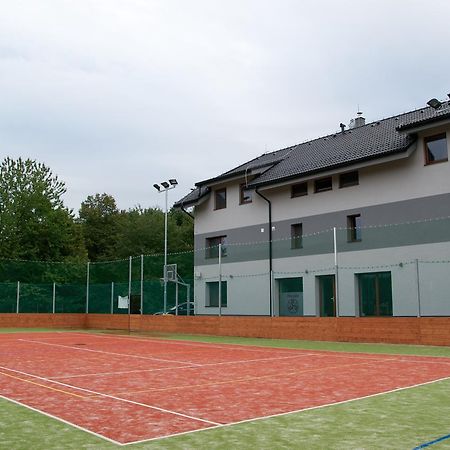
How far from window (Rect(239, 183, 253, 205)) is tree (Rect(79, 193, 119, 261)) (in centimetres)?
3069

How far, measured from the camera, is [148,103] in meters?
17.4

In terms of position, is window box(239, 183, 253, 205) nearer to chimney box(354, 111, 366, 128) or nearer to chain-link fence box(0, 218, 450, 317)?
chain-link fence box(0, 218, 450, 317)

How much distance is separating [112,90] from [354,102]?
1864 cm

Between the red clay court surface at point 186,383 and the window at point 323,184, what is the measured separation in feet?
34.7

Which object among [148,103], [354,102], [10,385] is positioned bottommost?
[10,385]

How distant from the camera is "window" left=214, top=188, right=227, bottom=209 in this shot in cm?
2877

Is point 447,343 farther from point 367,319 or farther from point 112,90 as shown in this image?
point 112,90

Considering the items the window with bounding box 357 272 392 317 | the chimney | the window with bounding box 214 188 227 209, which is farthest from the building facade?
the chimney

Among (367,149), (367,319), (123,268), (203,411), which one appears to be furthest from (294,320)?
(203,411)

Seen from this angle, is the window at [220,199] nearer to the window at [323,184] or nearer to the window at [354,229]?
the window at [323,184]

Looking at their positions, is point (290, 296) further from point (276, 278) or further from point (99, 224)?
point (99, 224)

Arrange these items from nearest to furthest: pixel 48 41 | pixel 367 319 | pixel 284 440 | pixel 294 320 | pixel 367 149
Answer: pixel 284 440 < pixel 48 41 < pixel 367 319 < pixel 294 320 < pixel 367 149

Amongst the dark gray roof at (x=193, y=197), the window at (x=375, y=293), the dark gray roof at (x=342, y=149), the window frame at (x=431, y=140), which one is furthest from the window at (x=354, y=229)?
the dark gray roof at (x=193, y=197)

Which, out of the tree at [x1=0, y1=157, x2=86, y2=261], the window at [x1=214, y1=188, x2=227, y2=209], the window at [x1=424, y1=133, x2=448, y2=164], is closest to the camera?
the window at [x1=424, y1=133, x2=448, y2=164]
